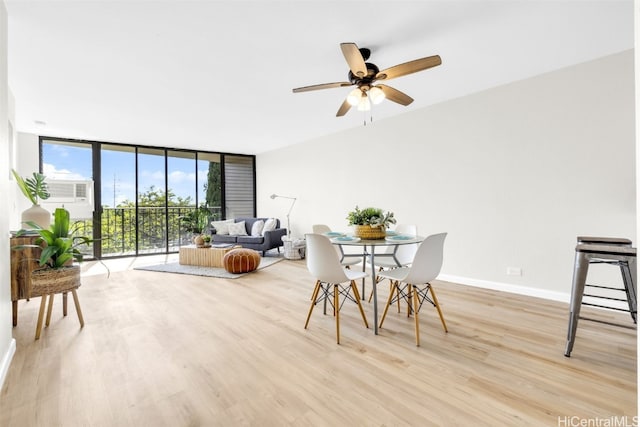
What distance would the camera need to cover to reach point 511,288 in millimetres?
3428

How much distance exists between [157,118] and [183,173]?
255 centimetres

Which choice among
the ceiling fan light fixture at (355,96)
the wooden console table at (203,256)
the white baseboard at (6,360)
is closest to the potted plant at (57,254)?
the white baseboard at (6,360)

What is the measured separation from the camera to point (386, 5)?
207 cm

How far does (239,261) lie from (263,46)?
10.2 feet

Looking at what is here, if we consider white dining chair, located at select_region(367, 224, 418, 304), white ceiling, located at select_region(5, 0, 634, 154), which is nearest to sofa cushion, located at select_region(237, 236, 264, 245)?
white ceiling, located at select_region(5, 0, 634, 154)

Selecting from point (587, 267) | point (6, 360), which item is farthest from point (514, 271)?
point (6, 360)

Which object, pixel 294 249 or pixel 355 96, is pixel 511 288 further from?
pixel 294 249

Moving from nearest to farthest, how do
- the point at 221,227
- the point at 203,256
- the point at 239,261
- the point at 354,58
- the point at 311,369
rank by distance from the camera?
the point at 311,369 → the point at 354,58 → the point at 239,261 → the point at 203,256 → the point at 221,227

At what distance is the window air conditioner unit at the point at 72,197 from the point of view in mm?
5363

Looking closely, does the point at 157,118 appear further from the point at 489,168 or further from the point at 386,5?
the point at 489,168

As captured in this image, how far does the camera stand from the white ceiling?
6.93ft

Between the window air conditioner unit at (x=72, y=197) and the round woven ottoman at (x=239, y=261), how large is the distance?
135 inches

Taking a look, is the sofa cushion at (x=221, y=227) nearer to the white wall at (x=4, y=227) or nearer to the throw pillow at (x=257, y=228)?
the throw pillow at (x=257, y=228)

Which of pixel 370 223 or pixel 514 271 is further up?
pixel 370 223
